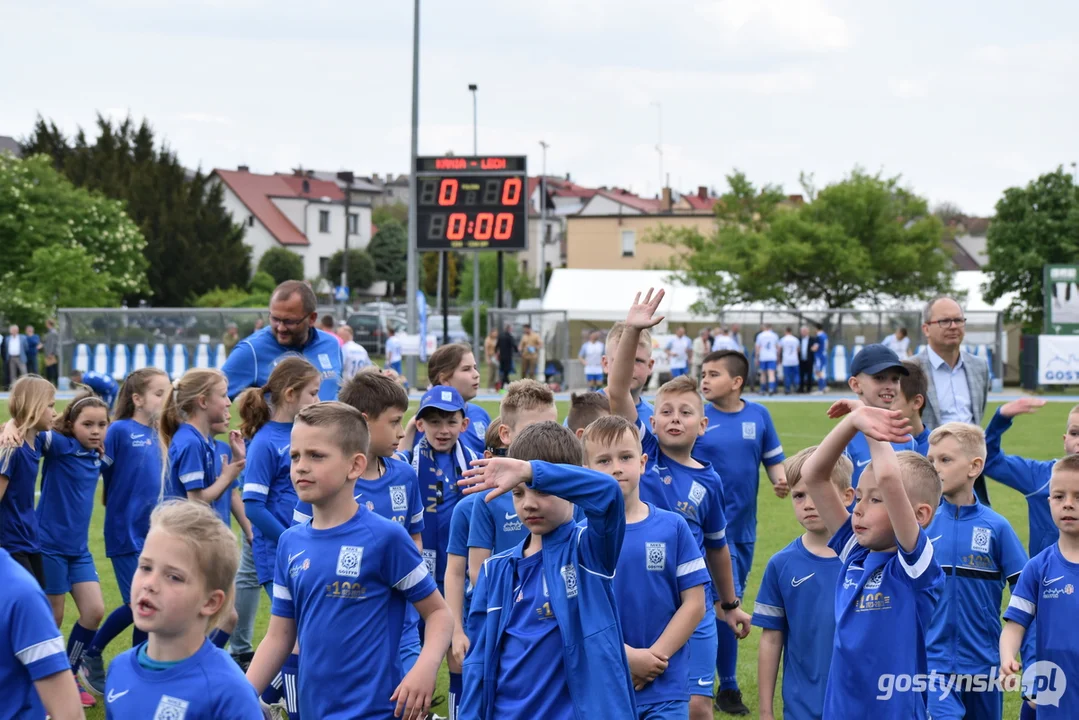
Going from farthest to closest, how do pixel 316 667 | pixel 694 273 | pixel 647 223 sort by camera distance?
pixel 647 223, pixel 694 273, pixel 316 667

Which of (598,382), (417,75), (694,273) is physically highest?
(417,75)

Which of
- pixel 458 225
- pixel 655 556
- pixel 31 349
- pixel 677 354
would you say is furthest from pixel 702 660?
pixel 31 349

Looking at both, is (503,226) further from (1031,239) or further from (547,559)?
(547,559)

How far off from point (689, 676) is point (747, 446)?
2148 millimetres

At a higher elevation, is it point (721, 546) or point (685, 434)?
point (685, 434)

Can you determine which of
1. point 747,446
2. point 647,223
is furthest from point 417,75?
point 647,223

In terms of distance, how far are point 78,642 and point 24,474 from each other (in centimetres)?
104

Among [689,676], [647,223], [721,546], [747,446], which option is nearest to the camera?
[689,676]

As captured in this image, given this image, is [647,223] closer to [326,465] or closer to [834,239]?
[834,239]

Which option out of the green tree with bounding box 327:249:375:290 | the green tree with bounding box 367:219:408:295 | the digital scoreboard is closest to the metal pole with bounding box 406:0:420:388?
the digital scoreboard

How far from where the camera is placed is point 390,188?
13525 cm

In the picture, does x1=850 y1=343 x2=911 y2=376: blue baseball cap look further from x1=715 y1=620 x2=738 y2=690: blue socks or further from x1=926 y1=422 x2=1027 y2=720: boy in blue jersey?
x1=715 y1=620 x2=738 y2=690: blue socks

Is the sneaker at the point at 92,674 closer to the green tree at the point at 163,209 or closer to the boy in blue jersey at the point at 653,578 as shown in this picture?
the boy in blue jersey at the point at 653,578

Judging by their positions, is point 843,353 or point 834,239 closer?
point 843,353
